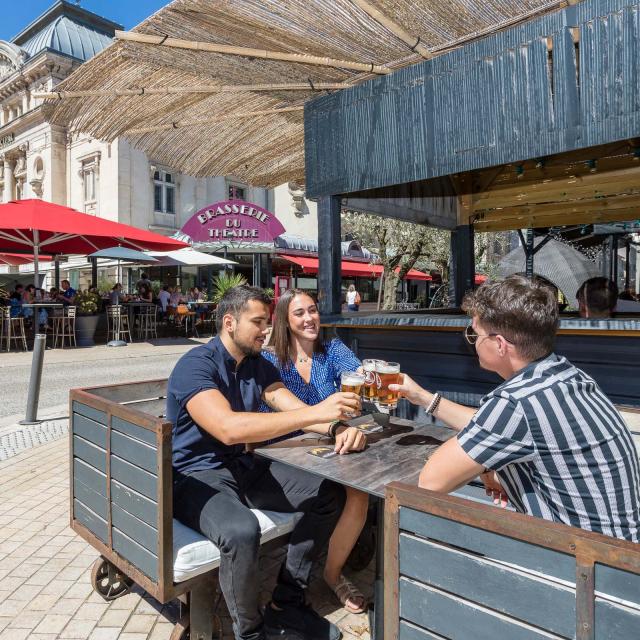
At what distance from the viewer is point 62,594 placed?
8.54 ft

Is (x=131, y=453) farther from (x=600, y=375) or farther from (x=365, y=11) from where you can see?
(x=600, y=375)

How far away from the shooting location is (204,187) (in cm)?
2669

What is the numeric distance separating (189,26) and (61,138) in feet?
89.2

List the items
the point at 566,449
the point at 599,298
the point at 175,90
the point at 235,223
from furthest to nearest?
the point at 235,223 → the point at 599,298 → the point at 175,90 → the point at 566,449

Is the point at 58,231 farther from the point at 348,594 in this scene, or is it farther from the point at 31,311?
the point at 348,594

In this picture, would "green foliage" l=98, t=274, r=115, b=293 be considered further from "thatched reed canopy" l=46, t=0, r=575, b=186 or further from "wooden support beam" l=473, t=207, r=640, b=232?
"thatched reed canopy" l=46, t=0, r=575, b=186

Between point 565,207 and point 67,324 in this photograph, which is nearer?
point 565,207

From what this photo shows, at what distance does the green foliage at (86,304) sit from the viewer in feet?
43.9

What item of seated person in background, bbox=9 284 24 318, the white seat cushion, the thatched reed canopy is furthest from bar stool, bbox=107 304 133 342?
the white seat cushion

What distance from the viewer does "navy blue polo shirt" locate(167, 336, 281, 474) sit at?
7.29 feet

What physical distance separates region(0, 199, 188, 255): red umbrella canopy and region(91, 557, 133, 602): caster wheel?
31.5 feet

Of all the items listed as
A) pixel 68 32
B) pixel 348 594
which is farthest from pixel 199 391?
pixel 68 32

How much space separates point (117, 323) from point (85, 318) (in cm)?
80

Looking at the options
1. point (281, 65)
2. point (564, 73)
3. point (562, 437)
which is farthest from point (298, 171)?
point (562, 437)
